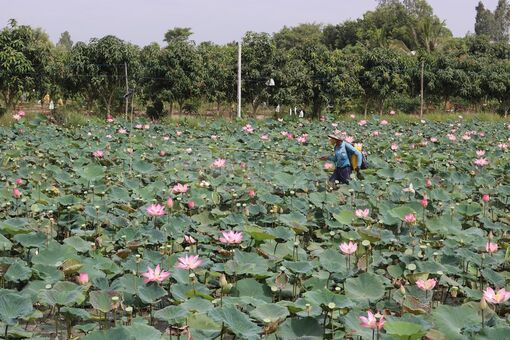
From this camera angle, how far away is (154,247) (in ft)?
10.6

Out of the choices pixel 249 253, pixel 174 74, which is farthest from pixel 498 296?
pixel 174 74

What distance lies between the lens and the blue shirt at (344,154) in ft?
18.2

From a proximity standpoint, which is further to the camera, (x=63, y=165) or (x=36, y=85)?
(x=36, y=85)

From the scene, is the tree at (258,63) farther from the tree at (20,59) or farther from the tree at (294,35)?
the tree at (294,35)

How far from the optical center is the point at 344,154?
5547 millimetres

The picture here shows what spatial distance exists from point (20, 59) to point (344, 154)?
348 inches

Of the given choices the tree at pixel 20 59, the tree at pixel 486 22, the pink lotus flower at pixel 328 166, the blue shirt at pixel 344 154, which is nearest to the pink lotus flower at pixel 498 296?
the blue shirt at pixel 344 154

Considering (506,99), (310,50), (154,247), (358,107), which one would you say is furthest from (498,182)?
(506,99)

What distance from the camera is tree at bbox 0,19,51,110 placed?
1210cm

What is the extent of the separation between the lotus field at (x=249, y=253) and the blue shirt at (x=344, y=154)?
0.65ft

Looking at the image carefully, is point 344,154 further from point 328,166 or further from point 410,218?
point 410,218

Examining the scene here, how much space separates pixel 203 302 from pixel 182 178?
2.83 m

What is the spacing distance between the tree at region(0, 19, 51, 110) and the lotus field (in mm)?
6796

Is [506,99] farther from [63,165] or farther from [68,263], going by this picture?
[68,263]
